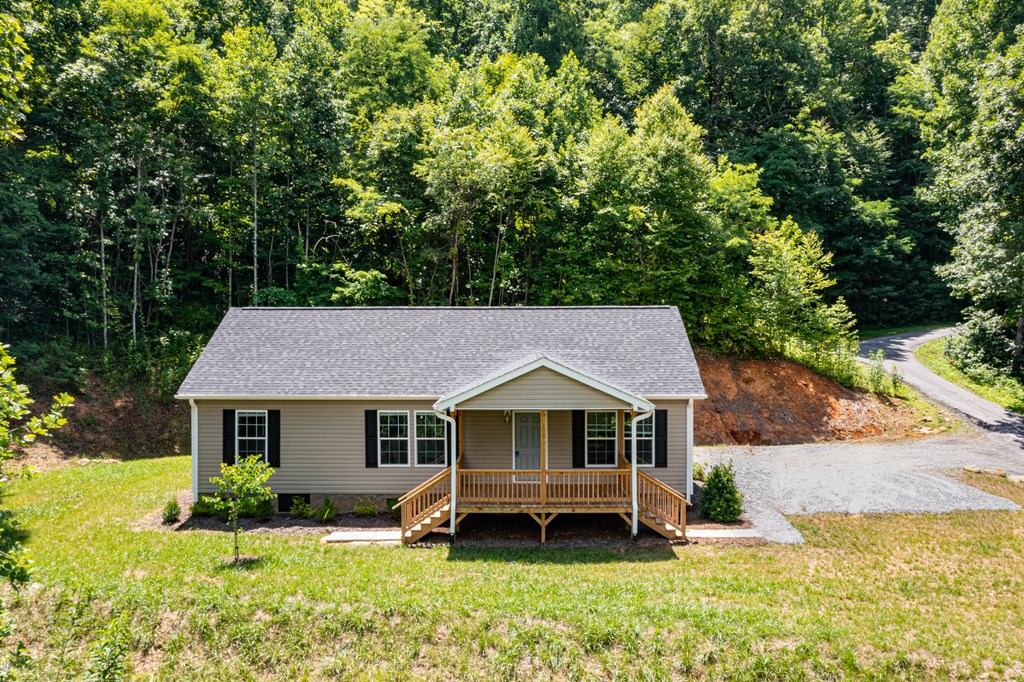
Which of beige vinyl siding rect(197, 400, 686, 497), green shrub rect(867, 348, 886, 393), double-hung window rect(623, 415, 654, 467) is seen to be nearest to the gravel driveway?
double-hung window rect(623, 415, 654, 467)

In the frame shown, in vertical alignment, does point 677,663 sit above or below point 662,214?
below

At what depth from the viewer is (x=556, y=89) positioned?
32.7 meters

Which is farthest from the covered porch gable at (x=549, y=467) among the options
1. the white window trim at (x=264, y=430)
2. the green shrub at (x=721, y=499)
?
the white window trim at (x=264, y=430)

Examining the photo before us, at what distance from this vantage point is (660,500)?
Answer: 14.0 m

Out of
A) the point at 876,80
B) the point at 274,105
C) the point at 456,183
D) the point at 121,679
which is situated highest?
the point at 876,80

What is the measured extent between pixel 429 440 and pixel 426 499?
163 centimetres

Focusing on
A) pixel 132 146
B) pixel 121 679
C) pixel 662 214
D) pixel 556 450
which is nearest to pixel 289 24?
pixel 132 146

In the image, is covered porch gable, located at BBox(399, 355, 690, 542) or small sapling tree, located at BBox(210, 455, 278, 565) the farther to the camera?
covered porch gable, located at BBox(399, 355, 690, 542)

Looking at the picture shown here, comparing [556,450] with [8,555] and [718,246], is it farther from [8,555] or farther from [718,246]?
[718,246]

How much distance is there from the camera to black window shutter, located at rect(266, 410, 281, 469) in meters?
15.5

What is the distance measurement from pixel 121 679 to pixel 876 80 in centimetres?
5315

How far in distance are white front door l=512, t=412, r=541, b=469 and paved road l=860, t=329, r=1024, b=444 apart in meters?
16.6

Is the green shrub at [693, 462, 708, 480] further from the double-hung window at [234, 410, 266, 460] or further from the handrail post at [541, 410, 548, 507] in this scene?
the double-hung window at [234, 410, 266, 460]

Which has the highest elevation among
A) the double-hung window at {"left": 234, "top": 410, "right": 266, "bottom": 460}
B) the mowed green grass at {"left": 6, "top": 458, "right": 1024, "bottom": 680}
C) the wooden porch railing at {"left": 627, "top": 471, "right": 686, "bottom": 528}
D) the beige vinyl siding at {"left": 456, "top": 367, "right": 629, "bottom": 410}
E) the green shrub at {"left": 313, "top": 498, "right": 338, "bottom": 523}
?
the beige vinyl siding at {"left": 456, "top": 367, "right": 629, "bottom": 410}
